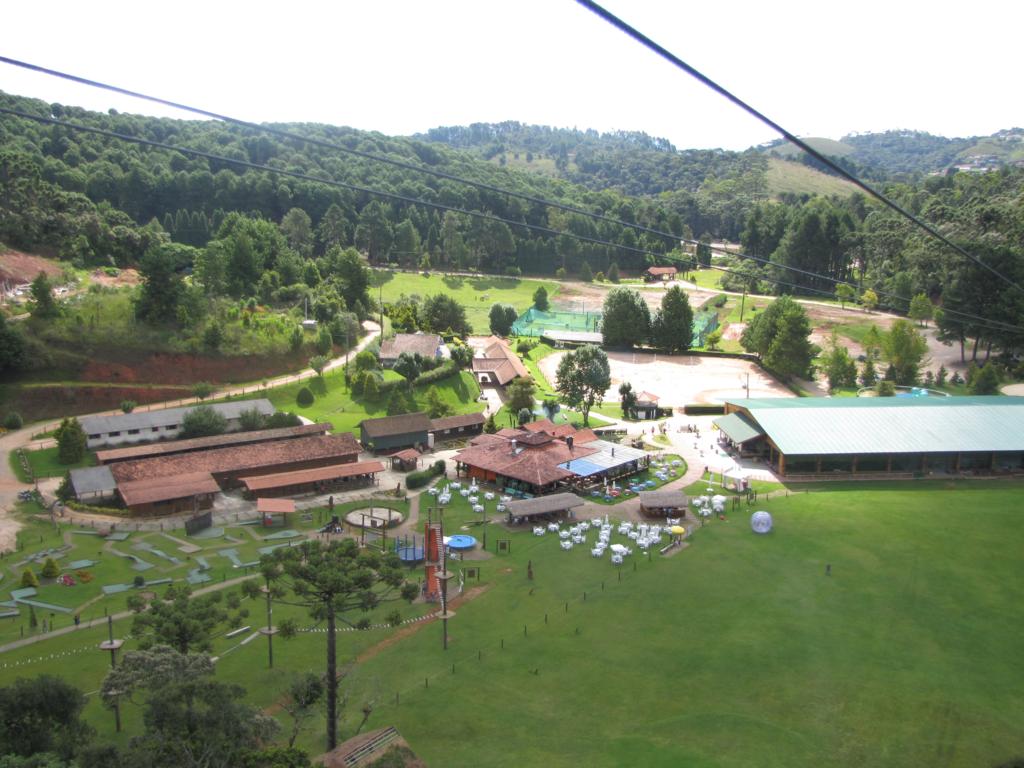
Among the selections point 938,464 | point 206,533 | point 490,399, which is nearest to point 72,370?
point 206,533

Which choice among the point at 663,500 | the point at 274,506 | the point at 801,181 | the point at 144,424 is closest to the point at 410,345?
the point at 144,424

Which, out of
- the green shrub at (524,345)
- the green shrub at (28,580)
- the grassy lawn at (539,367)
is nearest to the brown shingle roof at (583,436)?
the grassy lawn at (539,367)

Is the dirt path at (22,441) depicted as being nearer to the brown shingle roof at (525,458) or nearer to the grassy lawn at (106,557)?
the grassy lawn at (106,557)

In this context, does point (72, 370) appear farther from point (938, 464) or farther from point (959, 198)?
point (959, 198)

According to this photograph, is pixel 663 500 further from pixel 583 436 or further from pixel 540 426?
pixel 540 426

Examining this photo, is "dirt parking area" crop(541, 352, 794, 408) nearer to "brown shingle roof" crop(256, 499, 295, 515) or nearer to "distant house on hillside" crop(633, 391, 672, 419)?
"distant house on hillside" crop(633, 391, 672, 419)

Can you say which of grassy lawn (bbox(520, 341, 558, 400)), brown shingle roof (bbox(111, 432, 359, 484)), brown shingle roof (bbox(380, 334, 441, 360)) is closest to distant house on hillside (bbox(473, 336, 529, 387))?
grassy lawn (bbox(520, 341, 558, 400))
